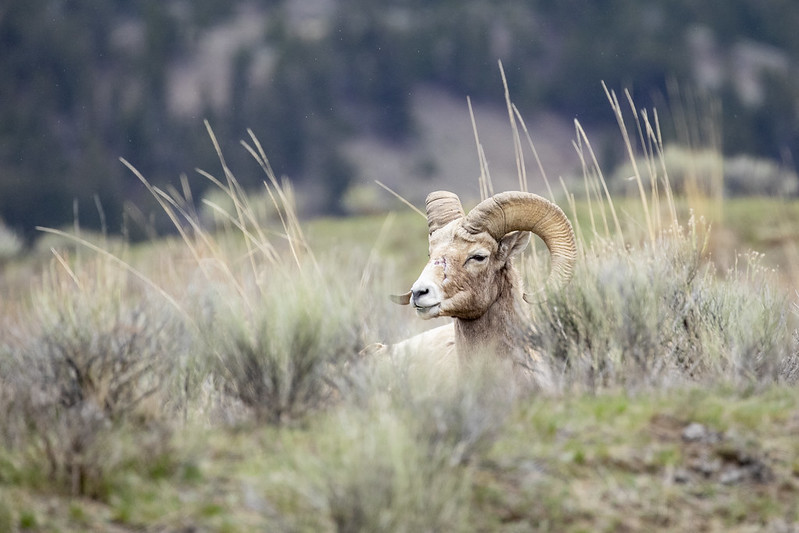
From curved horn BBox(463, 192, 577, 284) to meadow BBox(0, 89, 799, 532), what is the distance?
0.16 m

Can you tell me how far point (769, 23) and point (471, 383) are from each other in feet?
181

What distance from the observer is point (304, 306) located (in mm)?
5949

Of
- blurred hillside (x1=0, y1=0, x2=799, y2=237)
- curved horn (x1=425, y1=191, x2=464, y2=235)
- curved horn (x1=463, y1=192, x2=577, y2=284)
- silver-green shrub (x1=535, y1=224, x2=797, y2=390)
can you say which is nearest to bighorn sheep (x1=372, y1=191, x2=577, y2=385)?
curved horn (x1=463, y1=192, x2=577, y2=284)

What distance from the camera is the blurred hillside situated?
Result: 46.9 metres

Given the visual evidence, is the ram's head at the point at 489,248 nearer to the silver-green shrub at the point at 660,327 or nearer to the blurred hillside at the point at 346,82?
the silver-green shrub at the point at 660,327

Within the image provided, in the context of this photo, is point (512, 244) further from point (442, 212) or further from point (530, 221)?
point (442, 212)

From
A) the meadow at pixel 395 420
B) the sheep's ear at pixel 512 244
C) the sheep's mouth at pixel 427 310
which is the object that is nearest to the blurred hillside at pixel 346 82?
the sheep's ear at pixel 512 244

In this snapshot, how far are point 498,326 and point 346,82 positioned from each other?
4650cm

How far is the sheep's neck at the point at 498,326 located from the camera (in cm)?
696

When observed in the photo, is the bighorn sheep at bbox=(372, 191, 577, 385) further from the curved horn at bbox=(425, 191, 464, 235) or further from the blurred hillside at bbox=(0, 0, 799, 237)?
the blurred hillside at bbox=(0, 0, 799, 237)

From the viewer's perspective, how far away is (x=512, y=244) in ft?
23.7

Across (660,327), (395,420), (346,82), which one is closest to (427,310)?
(660,327)

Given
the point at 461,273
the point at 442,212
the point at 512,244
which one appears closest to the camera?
the point at 461,273

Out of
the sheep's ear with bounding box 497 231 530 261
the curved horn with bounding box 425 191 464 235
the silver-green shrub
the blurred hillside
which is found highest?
the curved horn with bounding box 425 191 464 235
